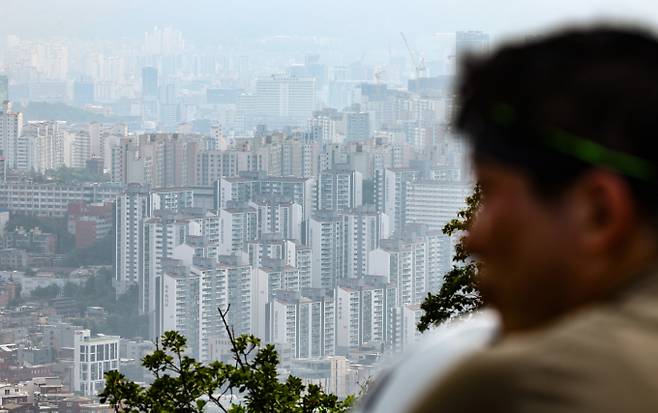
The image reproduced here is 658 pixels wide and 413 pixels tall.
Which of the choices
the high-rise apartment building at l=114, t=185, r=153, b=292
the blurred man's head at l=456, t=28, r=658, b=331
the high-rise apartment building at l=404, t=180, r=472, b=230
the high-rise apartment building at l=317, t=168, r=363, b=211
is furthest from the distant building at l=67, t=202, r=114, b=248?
the blurred man's head at l=456, t=28, r=658, b=331

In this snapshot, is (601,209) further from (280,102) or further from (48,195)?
(280,102)

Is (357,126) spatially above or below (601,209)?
below

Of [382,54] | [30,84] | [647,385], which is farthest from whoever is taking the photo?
[382,54]

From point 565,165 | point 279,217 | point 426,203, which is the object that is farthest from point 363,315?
point 565,165

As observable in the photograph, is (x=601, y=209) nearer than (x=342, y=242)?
Yes

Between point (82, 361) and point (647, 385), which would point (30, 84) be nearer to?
point (82, 361)

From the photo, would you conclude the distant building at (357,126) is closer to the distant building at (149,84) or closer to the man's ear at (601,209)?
the distant building at (149,84)

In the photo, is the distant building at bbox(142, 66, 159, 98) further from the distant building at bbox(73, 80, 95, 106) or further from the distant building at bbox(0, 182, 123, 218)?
the distant building at bbox(0, 182, 123, 218)

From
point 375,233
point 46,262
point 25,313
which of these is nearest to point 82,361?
point 25,313
